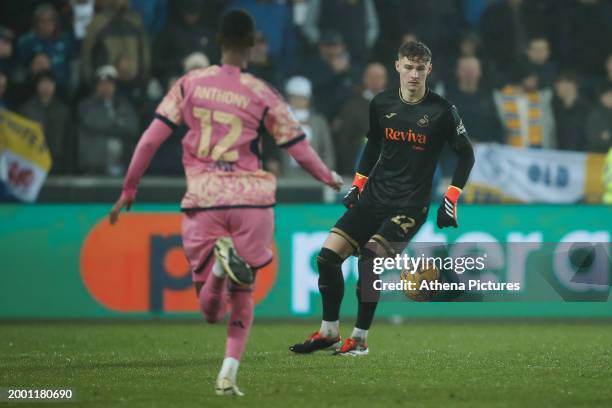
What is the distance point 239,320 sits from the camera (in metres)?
7.09

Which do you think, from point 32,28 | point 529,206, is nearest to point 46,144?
point 32,28

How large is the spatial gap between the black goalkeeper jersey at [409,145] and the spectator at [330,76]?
20.0ft

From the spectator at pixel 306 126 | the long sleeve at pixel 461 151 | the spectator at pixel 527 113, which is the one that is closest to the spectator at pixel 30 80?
the spectator at pixel 306 126

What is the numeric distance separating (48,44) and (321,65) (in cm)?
348

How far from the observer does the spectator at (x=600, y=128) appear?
51.7 feet

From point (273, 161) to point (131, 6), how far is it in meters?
2.94

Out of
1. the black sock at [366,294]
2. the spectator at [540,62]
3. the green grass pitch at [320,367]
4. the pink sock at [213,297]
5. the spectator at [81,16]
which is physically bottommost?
the green grass pitch at [320,367]

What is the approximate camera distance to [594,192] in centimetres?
1494

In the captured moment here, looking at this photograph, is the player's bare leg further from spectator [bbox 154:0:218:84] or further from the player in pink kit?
spectator [bbox 154:0:218:84]

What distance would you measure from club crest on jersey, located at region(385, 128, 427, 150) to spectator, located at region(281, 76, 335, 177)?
5475 mm

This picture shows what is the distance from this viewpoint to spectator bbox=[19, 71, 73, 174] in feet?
48.8

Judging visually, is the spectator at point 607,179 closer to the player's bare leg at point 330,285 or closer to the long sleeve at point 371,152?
the long sleeve at point 371,152

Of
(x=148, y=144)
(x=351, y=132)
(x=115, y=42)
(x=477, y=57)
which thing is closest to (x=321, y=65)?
(x=351, y=132)

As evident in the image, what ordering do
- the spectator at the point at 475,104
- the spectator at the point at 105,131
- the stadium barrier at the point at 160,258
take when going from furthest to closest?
the spectator at the point at 475,104 → the spectator at the point at 105,131 → the stadium barrier at the point at 160,258
